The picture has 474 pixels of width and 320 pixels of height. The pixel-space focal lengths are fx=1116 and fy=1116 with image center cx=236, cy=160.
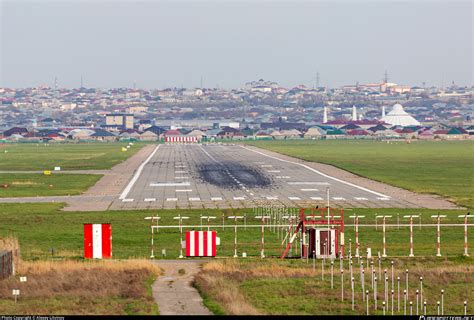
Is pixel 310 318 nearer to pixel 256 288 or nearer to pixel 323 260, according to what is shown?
pixel 256 288

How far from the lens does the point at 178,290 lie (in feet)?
117

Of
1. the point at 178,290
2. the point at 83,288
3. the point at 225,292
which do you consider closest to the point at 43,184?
the point at 83,288

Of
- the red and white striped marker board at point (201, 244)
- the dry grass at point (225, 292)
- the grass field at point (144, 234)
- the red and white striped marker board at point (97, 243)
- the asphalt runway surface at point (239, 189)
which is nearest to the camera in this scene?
the dry grass at point (225, 292)

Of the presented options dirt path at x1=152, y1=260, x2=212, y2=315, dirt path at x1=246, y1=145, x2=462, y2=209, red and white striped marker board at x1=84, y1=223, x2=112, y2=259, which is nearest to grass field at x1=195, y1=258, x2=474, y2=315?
dirt path at x1=152, y1=260, x2=212, y2=315

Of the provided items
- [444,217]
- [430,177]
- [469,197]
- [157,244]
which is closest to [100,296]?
[157,244]

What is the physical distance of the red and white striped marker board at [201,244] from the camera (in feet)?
151

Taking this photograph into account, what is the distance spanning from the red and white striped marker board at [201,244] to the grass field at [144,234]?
2.49ft

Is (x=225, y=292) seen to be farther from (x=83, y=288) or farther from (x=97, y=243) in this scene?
(x=97, y=243)

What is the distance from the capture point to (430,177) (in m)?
109

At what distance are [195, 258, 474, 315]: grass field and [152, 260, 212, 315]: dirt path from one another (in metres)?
0.40

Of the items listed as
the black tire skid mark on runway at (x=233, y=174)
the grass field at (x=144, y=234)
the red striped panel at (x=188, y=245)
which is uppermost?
the red striped panel at (x=188, y=245)

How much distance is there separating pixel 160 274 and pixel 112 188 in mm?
54670

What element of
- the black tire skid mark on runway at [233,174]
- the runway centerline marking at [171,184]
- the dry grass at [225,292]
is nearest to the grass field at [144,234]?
the dry grass at [225,292]

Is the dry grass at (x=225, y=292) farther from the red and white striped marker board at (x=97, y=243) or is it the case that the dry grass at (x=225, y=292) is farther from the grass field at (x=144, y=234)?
the grass field at (x=144, y=234)
